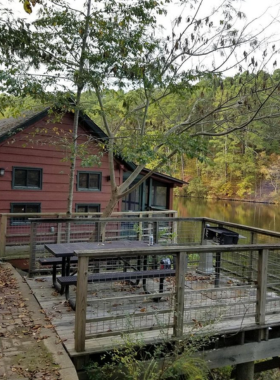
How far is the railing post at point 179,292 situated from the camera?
345 centimetres

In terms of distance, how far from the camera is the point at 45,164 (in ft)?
32.9

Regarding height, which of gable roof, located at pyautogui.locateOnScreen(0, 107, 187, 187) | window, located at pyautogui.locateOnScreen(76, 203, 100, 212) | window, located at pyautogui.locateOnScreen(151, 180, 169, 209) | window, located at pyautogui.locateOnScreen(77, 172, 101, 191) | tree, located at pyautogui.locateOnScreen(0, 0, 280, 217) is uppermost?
tree, located at pyautogui.locateOnScreen(0, 0, 280, 217)

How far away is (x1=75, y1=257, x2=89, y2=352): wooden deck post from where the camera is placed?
3119 mm

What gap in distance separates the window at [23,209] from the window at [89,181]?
55.5 inches

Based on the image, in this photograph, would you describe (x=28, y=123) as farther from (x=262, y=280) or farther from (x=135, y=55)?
(x=262, y=280)

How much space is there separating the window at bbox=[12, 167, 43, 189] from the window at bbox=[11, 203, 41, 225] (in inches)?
19.4

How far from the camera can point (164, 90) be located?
7.83 metres

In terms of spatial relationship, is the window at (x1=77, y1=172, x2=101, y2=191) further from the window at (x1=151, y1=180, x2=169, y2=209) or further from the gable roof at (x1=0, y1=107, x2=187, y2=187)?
the window at (x1=151, y1=180, x2=169, y2=209)

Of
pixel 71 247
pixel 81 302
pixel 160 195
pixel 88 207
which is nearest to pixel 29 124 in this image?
pixel 88 207

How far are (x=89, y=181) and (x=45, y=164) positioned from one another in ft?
4.96

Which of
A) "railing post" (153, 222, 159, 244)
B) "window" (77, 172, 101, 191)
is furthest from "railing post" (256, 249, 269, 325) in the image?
"window" (77, 172, 101, 191)

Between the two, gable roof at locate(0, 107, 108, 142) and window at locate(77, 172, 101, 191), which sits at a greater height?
gable roof at locate(0, 107, 108, 142)

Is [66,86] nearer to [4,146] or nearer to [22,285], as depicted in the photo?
[4,146]

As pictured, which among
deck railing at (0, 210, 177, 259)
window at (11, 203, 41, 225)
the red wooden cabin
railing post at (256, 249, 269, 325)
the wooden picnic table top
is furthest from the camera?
the red wooden cabin
